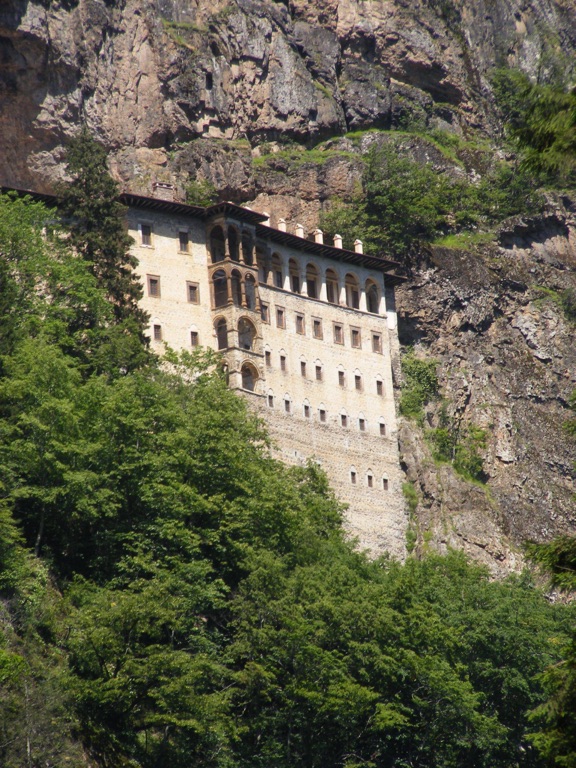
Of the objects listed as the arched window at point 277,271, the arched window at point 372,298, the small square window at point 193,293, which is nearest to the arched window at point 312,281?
the arched window at point 277,271

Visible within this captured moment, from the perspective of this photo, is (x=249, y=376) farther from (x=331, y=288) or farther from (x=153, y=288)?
(x=331, y=288)

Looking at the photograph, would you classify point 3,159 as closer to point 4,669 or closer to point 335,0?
point 335,0

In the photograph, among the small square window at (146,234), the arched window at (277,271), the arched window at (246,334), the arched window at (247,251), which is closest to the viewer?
the small square window at (146,234)

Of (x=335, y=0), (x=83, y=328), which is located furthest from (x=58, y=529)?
(x=335, y=0)

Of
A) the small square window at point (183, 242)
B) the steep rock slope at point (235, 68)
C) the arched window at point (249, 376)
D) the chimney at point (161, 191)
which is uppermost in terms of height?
the steep rock slope at point (235, 68)

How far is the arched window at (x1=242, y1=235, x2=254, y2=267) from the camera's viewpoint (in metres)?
73.9

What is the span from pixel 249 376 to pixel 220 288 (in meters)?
4.84

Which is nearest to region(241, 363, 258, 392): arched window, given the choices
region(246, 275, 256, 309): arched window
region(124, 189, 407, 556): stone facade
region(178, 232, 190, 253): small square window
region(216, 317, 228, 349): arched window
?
region(124, 189, 407, 556): stone facade

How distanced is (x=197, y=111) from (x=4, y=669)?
5781 centimetres

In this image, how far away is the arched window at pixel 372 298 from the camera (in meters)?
80.7

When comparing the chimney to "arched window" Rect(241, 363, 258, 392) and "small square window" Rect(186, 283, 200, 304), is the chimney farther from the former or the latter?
"arched window" Rect(241, 363, 258, 392)

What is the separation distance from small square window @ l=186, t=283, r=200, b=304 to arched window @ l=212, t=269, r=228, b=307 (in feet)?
3.36

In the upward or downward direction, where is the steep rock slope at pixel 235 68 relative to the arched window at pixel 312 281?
upward

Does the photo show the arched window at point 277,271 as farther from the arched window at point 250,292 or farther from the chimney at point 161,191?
the chimney at point 161,191
